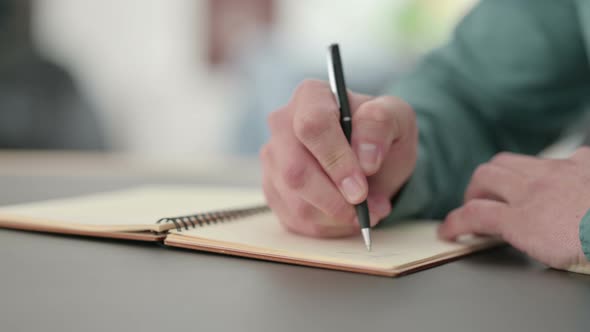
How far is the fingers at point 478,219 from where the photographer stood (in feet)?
1.76

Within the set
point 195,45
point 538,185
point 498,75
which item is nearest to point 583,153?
point 538,185

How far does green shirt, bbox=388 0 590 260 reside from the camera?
0.89 metres

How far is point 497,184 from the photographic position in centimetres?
58

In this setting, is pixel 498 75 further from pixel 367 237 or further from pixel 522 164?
pixel 367 237

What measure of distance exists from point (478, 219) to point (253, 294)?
253 millimetres

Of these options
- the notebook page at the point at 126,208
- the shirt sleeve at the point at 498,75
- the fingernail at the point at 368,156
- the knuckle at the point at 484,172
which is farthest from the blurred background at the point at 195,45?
the fingernail at the point at 368,156

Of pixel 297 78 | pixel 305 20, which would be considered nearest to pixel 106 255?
pixel 297 78

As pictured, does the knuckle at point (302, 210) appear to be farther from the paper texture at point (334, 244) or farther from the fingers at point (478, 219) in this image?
the fingers at point (478, 219)

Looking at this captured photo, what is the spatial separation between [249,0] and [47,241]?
4.30m

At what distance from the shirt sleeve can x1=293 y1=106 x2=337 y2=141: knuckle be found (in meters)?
0.38

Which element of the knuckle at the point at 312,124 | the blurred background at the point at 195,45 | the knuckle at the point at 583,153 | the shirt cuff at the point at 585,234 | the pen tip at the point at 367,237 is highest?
the blurred background at the point at 195,45

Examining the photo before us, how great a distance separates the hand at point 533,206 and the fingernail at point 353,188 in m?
0.11

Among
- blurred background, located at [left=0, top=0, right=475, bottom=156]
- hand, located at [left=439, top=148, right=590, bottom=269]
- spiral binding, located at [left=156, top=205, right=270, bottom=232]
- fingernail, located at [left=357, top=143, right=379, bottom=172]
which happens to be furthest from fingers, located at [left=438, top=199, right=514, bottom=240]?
blurred background, located at [left=0, top=0, right=475, bottom=156]

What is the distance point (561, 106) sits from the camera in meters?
1.00
